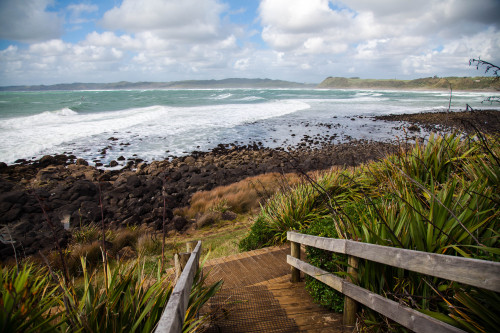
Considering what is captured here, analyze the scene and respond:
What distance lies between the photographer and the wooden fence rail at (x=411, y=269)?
5.95 ft

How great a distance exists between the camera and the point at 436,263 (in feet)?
6.96

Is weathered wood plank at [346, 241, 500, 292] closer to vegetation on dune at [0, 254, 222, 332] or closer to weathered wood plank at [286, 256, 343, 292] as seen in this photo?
weathered wood plank at [286, 256, 343, 292]

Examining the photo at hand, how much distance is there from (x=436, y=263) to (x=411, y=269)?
0.79 ft

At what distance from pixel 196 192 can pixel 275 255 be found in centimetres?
914

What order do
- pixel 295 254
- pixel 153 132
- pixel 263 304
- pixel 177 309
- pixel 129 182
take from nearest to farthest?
pixel 177 309
pixel 263 304
pixel 295 254
pixel 129 182
pixel 153 132

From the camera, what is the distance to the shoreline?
33.0ft

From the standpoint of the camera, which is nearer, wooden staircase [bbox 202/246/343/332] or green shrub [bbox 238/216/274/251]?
wooden staircase [bbox 202/246/343/332]

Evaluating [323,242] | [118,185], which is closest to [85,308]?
[323,242]

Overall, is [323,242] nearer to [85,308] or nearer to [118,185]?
[85,308]

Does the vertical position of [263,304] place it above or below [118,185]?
above

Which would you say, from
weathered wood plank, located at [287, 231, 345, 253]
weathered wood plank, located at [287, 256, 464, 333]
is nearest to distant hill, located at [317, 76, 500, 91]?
weathered wood plank, located at [287, 231, 345, 253]

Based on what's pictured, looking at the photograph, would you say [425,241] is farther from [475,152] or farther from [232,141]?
[232,141]

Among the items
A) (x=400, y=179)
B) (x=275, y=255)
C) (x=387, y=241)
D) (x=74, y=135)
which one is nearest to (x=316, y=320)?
(x=387, y=241)

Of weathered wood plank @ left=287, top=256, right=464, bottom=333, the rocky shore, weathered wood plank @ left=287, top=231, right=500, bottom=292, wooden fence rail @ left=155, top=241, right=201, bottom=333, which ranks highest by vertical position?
weathered wood plank @ left=287, top=231, right=500, bottom=292
